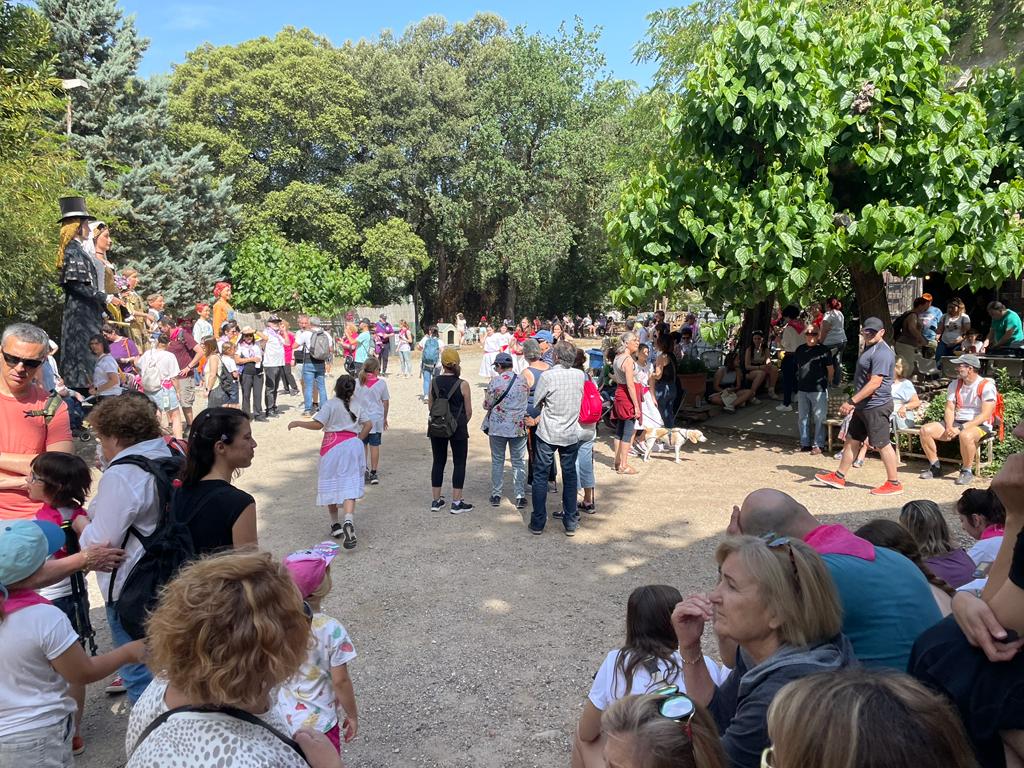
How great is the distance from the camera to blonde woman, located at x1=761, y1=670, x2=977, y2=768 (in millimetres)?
1350

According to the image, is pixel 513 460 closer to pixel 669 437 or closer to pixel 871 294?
pixel 669 437

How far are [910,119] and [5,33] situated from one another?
11.2 meters

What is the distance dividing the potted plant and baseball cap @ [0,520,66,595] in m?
10.9

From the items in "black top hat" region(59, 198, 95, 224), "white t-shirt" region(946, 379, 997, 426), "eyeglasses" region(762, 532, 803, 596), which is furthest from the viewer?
"white t-shirt" region(946, 379, 997, 426)

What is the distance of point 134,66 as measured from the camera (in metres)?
23.7

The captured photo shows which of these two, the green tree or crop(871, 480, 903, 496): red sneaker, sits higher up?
the green tree

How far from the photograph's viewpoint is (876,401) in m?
7.79

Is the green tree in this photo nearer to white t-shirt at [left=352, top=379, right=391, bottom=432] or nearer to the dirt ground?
the dirt ground

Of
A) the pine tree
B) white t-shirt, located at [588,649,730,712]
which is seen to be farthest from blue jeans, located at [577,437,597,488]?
the pine tree

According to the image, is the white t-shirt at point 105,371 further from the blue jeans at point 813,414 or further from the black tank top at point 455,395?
the blue jeans at point 813,414

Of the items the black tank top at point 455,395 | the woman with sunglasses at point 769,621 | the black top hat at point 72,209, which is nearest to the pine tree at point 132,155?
the black tank top at point 455,395

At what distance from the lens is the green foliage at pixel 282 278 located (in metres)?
25.1

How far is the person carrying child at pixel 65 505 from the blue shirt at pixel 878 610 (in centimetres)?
339

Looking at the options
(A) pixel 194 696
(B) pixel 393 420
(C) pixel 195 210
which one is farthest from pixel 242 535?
(C) pixel 195 210
